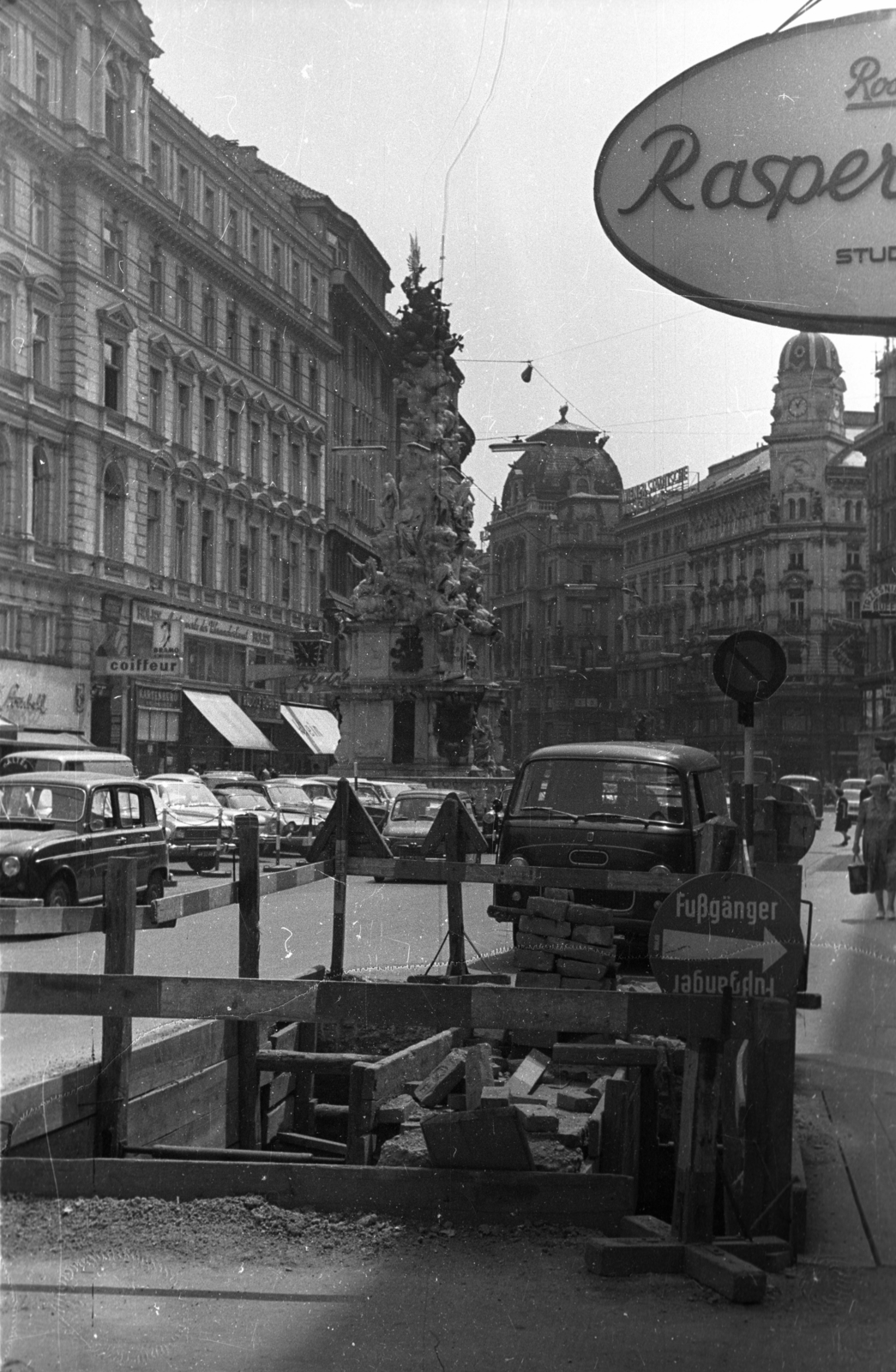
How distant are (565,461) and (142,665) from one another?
377 cm

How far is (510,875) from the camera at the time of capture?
854 centimetres

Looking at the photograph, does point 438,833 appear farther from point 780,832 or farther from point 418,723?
point 780,832

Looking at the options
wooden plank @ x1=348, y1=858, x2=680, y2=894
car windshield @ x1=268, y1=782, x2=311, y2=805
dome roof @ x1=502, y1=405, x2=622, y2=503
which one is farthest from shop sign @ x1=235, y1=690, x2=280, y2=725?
car windshield @ x1=268, y1=782, x2=311, y2=805

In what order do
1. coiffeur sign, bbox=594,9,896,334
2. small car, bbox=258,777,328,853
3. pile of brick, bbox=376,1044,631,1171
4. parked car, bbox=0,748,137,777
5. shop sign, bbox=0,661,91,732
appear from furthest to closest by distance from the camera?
1. small car, bbox=258,777,328,853
2. parked car, bbox=0,748,137,777
3. shop sign, bbox=0,661,91,732
4. pile of brick, bbox=376,1044,631,1171
5. coiffeur sign, bbox=594,9,896,334

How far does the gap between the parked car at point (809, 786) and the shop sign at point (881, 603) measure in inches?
49.0

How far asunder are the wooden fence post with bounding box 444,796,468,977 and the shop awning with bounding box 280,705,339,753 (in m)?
1.31

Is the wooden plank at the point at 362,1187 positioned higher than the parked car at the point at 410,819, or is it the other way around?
the parked car at the point at 410,819

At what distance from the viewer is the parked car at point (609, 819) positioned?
30.2 ft

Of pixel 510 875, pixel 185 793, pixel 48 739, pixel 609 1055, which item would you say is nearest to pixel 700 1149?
pixel 609 1055

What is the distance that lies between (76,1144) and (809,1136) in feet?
9.89

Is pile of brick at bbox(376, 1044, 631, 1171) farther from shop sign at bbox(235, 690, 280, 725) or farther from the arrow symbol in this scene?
shop sign at bbox(235, 690, 280, 725)

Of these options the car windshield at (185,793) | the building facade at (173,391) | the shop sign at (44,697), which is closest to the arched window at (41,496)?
the building facade at (173,391)

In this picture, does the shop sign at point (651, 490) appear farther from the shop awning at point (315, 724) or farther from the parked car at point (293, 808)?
the parked car at point (293, 808)

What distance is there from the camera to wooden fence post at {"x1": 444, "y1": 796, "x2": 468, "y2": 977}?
8.97 meters
